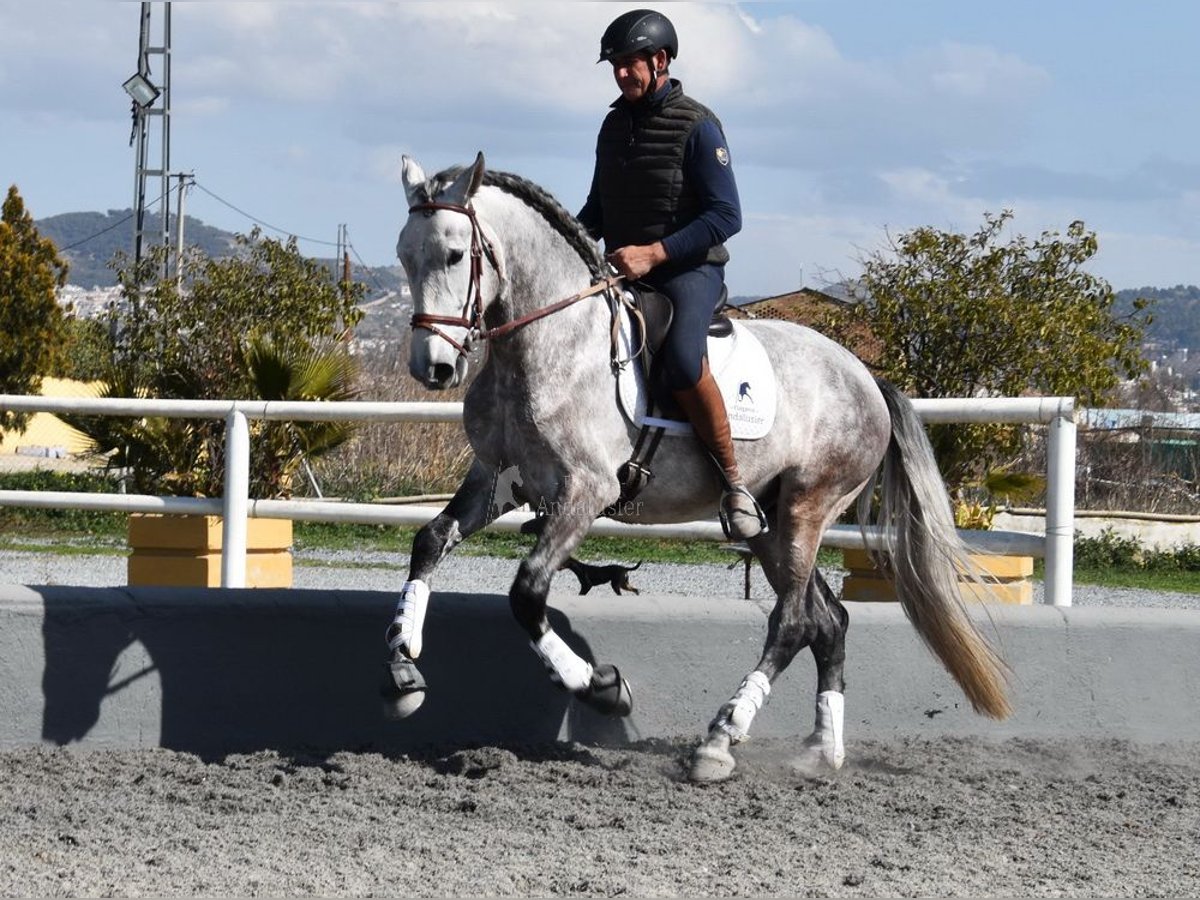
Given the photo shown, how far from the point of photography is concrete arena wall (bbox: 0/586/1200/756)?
18.7ft

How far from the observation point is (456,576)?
14.4m

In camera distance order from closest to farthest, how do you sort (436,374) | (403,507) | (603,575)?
(436,374) < (603,575) < (403,507)

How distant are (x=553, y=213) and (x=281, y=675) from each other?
1904 mm

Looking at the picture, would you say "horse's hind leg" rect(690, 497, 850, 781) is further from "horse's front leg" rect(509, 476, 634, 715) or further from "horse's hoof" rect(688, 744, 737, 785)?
"horse's front leg" rect(509, 476, 634, 715)

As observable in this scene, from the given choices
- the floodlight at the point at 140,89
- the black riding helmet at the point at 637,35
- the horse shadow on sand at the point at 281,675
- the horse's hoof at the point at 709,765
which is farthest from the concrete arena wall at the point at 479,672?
Result: the floodlight at the point at 140,89

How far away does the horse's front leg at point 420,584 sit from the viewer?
5312 mm

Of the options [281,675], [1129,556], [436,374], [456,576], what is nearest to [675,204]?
[436,374]

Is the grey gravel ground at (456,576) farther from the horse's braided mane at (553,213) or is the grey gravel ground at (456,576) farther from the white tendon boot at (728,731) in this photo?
the horse's braided mane at (553,213)

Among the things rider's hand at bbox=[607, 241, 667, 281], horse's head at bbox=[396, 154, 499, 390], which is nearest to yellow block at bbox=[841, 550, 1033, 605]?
rider's hand at bbox=[607, 241, 667, 281]

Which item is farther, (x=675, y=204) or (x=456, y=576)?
(x=456, y=576)

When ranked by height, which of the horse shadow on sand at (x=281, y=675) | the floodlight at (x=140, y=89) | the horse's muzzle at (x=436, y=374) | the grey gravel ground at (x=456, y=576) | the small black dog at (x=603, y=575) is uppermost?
the floodlight at (x=140, y=89)

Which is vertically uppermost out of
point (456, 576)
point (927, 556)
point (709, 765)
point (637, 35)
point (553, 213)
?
point (637, 35)

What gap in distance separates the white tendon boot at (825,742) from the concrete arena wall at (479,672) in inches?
15.2

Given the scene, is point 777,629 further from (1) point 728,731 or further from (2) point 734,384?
(2) point 734,384
